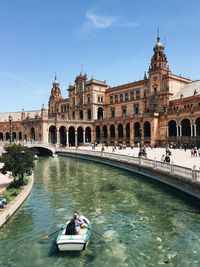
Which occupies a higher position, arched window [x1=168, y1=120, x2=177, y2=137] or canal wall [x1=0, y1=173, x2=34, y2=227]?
arched window [x1=168, y1=120, x2=177, y2=137]

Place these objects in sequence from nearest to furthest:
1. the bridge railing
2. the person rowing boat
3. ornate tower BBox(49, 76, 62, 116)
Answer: the person rowing boat → the bridge railing → ornate tower BBox(49, 76, 62, 116)

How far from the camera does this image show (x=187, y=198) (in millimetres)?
20828

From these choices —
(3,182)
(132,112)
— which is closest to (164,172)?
(3,182)

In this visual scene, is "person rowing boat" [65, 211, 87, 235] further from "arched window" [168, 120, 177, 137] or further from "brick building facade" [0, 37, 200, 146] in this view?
"arched window" [168, 120, 177, 137]

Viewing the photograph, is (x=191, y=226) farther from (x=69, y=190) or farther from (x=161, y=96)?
(x=161, y=96)

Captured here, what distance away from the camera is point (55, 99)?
4151 inches

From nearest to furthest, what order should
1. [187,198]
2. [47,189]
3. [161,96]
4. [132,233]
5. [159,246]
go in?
[159,246]
[132,233]
[187,198]
[47,189]
[161,96]

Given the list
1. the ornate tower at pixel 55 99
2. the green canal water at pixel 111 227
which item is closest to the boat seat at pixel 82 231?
the green canal water at pixel 111 227

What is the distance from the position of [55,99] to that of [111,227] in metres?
93.2

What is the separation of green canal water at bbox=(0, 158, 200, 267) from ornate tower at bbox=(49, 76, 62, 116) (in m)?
79.3

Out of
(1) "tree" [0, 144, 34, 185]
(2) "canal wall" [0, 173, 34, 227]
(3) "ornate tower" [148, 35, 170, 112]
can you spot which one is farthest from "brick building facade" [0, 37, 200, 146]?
(2) "canal wall" [0, 173, 34, 227]

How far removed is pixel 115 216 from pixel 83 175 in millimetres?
17216

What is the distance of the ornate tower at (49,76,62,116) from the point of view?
104688mm

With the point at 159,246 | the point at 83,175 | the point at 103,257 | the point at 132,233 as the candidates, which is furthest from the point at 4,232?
the point at 83,175
